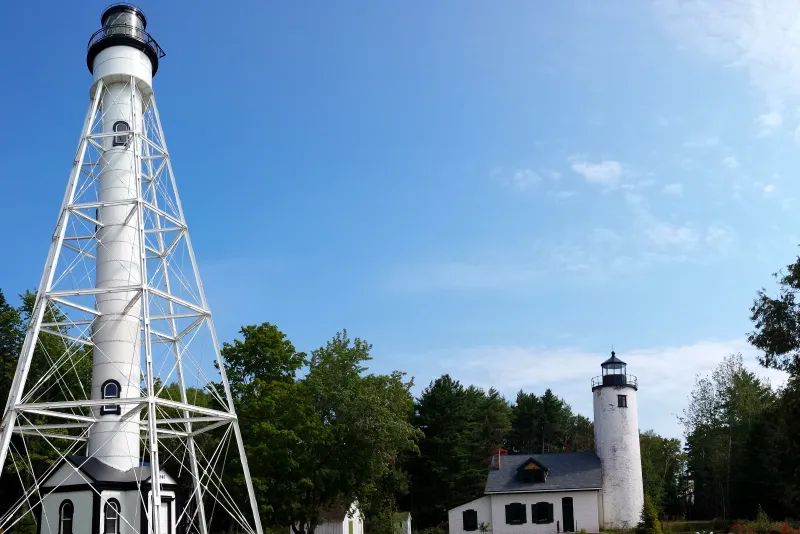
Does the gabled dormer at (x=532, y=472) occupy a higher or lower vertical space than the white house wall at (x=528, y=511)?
higher

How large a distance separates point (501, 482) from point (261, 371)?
15.8 meters

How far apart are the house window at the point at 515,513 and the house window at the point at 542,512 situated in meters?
0.55

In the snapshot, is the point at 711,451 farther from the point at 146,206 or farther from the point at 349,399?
the point at 146,206

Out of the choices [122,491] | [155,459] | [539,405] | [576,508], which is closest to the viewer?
[155,459]

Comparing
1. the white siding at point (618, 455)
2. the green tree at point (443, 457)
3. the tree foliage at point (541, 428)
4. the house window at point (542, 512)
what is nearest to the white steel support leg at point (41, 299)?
the house window at point (542, 512)

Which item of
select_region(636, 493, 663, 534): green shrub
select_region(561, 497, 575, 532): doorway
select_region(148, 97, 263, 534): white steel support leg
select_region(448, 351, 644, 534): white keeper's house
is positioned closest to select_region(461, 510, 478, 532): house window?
select_region(448, 351, 644, 534): white keeper's house

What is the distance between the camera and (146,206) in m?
25.3

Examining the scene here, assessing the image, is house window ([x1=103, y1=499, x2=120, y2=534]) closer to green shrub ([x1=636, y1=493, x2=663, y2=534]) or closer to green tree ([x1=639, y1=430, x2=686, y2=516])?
green shrub ([x1=636, y1=493, x2=663, y2=534])

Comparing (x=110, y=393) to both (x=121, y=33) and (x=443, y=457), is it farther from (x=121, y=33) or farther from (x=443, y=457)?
(x=443, y=457)

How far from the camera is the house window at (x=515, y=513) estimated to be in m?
46.4

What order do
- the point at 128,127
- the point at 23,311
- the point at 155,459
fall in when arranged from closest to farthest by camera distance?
the point at 155,459 < the point at 128,127 < the point at 23,311

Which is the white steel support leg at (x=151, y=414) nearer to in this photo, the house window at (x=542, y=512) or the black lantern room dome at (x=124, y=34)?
the black lantern room dome at (x=124, y=34)

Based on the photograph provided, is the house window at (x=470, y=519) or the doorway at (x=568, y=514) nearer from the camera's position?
the doorway at (x=568, y=514)

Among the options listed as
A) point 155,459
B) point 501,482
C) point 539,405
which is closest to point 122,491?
point 155,459
